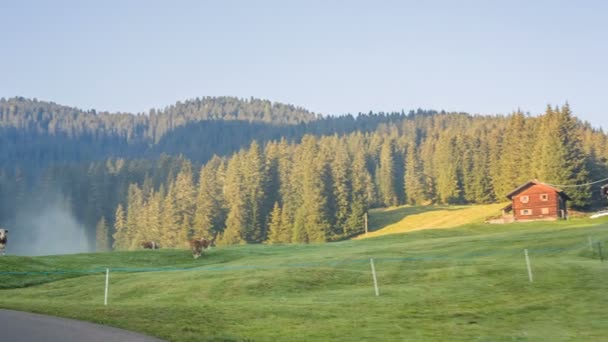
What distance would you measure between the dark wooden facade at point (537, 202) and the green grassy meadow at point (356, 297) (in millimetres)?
51459

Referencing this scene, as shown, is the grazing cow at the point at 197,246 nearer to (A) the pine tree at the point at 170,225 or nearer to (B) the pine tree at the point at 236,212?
(B) the pine tree at the point at 236,212

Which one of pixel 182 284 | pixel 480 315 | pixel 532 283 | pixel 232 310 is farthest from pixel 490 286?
pixel 182 284

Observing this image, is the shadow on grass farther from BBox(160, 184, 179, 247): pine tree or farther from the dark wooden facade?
BBox(160, 184, 179, 247): pine tree

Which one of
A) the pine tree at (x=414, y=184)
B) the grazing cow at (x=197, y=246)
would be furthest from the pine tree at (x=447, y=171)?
the grazing cow at (x=197, y=246)

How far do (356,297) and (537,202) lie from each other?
8392 centimetres

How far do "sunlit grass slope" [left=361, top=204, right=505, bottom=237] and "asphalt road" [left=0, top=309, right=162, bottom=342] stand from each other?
9991 cm

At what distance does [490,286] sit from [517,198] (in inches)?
3197

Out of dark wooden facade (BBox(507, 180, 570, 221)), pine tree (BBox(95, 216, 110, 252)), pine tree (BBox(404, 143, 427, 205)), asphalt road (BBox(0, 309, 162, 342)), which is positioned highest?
pine tree (BBox(404, 143, 427, 205))

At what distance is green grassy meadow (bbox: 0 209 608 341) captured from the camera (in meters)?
19.6

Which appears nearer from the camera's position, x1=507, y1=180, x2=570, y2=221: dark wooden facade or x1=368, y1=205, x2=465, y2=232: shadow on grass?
x1=507, y1=180, x2=570, y2=221: dark wooden facade

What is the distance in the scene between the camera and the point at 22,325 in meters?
18.6

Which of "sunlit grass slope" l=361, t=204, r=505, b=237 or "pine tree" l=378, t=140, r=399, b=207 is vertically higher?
"pine tree" l=378, t=140, r=399, b=207

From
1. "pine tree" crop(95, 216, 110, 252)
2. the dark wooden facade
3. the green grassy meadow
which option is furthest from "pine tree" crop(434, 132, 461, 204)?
the green grassy meadow

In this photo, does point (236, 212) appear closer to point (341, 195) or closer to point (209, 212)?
point (209, 212)
